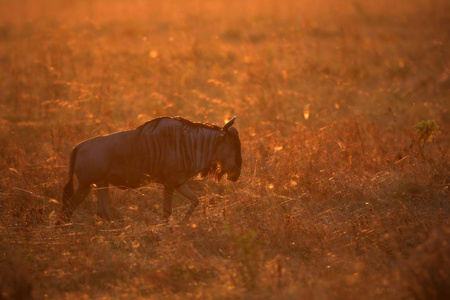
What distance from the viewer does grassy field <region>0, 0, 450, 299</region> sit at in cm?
502

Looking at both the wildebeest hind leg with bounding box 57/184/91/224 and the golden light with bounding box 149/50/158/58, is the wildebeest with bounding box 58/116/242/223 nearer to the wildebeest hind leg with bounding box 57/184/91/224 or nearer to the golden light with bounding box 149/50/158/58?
the wildebeest hind leg with bounding box 57/184/91/224

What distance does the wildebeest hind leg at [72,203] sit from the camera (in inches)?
254

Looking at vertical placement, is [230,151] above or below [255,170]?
above

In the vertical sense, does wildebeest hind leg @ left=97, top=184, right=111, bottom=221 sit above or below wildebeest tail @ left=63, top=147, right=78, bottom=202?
below

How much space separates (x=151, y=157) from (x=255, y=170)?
1.51 meters

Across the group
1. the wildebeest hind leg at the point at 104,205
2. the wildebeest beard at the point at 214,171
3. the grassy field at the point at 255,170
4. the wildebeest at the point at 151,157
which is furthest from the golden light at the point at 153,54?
the wildebeest hind leg at the point at 104,205

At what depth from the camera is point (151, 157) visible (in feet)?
21.0

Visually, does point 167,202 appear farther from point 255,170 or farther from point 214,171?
point 255,170

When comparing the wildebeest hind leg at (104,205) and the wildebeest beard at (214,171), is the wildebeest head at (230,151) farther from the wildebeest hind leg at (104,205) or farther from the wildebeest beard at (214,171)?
the wildebeest hind leg at (104,205)

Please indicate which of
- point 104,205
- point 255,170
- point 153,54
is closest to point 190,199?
point 104,205

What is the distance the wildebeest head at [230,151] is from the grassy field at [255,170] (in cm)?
30

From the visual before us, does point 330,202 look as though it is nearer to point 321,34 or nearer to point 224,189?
point 224,189

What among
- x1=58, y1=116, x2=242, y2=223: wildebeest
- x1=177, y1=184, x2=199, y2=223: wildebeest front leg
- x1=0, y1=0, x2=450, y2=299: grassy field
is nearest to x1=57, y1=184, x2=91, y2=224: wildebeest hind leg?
x1=58, y1=116, x2=242, y2=223: wildebeest

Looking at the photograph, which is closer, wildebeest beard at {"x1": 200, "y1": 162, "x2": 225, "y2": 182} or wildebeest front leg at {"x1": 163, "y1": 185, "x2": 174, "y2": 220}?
wildebeest front leg at {"x1": 163, "y1": 185, "x2": 174, "y2": 220}
